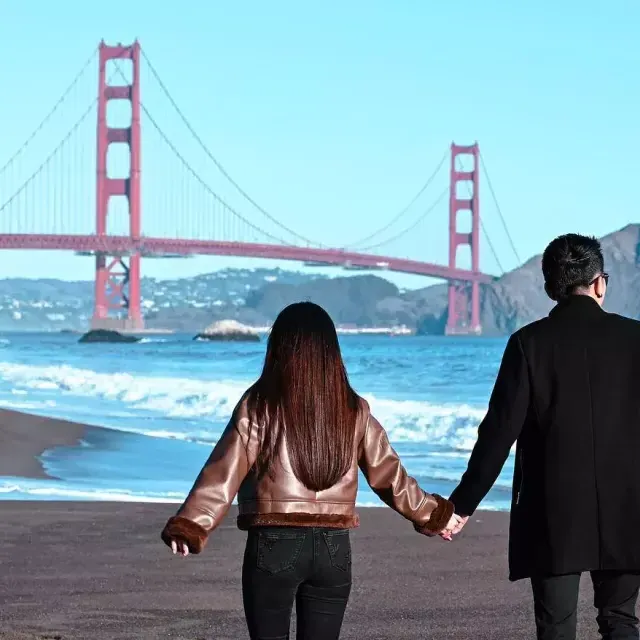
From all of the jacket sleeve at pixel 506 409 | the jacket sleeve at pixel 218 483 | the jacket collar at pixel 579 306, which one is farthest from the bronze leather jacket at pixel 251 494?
the jacket collar at pixel 579 306

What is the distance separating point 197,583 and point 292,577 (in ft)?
6.02

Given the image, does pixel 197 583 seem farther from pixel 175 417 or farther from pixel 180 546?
pixel 175 417

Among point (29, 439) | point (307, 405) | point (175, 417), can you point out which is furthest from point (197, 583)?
point (175, 417)

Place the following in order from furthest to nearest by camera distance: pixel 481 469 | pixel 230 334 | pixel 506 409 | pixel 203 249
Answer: pixel 230 334 < pixel 203 249 < pixel 481 469 < pixel 506 409

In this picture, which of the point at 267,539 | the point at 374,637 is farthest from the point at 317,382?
the point at 374,637

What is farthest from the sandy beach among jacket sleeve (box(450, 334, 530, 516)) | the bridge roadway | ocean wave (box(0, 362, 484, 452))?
the bridge roadway

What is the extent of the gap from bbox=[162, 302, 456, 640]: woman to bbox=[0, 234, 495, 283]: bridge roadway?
113 ft

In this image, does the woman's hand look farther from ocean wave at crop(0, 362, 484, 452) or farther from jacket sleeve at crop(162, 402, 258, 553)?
ocean wave at crop(0, 362, 484, 452)

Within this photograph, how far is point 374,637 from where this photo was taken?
325 centimetres

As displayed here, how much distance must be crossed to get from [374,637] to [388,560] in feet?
3.68

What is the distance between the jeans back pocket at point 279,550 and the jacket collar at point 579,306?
23.0 inches

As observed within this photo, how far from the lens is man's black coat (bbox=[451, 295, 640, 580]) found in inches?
90.0

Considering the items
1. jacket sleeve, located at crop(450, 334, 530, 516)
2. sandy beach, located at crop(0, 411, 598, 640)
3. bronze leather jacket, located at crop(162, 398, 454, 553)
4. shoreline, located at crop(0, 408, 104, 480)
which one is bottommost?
shoreline, located at crop(0, 408, 104, 480)

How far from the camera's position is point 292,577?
211 centimetres
